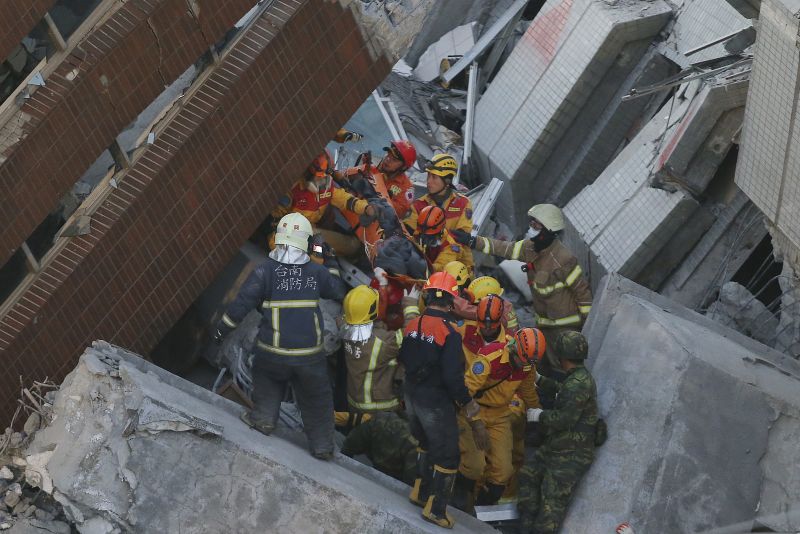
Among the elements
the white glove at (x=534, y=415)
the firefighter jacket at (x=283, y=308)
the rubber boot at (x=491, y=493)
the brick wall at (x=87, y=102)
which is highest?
the brick wall at (x=87, y=102)

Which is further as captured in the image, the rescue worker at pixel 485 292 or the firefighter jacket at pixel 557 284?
the firefighter jacket at pixel 557 284

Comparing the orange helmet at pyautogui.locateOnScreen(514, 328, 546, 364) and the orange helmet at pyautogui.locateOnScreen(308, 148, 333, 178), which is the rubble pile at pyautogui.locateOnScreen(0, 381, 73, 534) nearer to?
the orange helmet at pyautogui.locateOnScreen(514, 328, 546, 364)

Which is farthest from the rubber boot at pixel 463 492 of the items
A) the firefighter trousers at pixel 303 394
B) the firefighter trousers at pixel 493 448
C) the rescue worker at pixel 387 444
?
the firefighter trousers at pixel 303 394

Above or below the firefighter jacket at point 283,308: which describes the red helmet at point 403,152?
below

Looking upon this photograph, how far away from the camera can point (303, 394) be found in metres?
7.64

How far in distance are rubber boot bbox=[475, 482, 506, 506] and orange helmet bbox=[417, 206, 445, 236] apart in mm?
2399

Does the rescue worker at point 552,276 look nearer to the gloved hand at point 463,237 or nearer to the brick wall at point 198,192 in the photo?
the gloved hand at point 463,237

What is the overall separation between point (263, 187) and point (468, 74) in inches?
207

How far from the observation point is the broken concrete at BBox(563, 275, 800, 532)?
7.52 metres

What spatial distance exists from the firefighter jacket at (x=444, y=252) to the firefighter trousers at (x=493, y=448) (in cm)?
187

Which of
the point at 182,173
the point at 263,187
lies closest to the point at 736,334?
the point at 263,187

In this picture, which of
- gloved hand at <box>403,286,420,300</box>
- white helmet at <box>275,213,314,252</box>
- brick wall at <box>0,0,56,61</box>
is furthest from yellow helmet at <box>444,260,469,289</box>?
brick wall at <box>0,0,56,61</box>

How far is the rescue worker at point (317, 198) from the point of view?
952cm

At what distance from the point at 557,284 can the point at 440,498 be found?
2779mm
